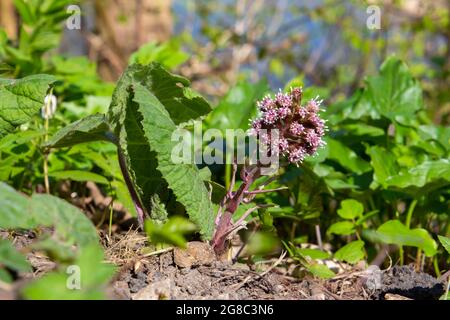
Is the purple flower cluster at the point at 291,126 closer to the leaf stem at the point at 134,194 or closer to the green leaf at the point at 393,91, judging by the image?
the leaf stem at the point at 134,194

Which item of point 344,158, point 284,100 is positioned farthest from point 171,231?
point 344,158

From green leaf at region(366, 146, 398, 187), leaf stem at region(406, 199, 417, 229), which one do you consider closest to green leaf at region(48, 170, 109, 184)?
green leaf at region(366, 146, 398, 187)

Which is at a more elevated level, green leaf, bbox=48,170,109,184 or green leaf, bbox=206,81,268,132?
green leaf, bbox=206,81,268,132

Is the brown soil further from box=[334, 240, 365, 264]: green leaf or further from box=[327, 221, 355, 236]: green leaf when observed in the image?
box=[327, 221, 355, 236]: green leaf

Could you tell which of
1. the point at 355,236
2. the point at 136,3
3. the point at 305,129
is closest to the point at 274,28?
the point at 136,3

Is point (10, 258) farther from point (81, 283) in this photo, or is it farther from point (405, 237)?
point (405, 237)

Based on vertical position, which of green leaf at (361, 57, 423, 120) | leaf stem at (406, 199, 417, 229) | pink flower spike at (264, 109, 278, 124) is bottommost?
leaf stem at (406, 199, 417, 229)
